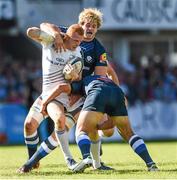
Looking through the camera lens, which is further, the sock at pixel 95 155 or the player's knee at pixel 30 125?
the player's knee at pixel 30 125

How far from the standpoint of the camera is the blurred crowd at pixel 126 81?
77.7 feet

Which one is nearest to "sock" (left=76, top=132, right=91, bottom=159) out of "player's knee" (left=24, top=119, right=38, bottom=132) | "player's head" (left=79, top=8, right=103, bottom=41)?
"player's knee" (left=24, top=119, right=38, bottom=132)

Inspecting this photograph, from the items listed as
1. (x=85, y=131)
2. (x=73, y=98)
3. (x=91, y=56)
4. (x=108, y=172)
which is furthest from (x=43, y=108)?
(x=91, y=56)

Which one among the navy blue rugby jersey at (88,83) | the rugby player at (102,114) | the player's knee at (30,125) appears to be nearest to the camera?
the rugby player at (102,114)

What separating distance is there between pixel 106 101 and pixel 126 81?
14540 millimetres

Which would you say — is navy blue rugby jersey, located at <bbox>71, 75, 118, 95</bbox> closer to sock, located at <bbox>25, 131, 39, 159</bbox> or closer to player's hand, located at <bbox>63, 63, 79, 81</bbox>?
player's hand, located at <bbox>63, 63, 79, 81</bbox>

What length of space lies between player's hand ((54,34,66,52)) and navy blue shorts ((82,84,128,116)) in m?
0.85

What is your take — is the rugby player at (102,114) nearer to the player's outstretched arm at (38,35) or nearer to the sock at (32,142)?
the player's outstretched arm at (38,35)

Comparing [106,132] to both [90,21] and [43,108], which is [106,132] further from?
[90,21]

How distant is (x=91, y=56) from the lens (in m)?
12.4

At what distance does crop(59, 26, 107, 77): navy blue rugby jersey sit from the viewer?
12.4 metres

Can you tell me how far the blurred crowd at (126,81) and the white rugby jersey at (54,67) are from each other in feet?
35.1

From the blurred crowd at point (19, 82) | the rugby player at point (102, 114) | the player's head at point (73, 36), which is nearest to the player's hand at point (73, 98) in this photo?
the rugby player at point (102, 114)

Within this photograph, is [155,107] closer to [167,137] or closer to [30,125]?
[167,137]
